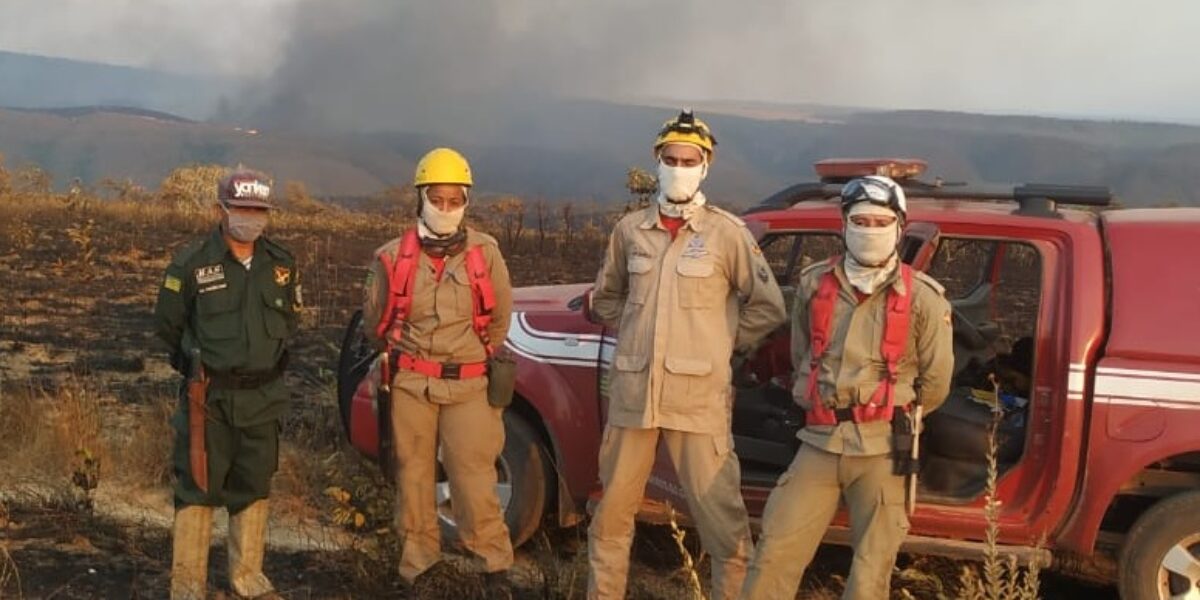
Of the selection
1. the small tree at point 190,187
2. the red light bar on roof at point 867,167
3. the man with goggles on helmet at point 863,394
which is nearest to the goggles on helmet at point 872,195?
the man with goggles on helmet at point 863,394

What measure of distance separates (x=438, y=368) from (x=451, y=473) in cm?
45

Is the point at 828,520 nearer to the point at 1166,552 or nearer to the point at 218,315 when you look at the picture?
the point at 1166,552

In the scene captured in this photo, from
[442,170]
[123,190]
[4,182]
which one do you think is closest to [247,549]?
[442,170]

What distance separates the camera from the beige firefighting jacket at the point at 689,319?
4.14 m

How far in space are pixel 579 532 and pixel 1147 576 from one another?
100 inches

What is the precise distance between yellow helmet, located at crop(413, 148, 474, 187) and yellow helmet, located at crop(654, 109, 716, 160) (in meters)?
0.80

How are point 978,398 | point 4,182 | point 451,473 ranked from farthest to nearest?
point 4,182 < point 978,398 < point 451,473

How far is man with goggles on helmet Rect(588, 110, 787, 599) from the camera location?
4.14 metres

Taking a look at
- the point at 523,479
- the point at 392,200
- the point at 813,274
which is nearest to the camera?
the point at 813,274

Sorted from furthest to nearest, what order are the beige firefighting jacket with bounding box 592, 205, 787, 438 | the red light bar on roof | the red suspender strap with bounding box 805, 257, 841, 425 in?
the red light bar on roof → the beige firefighting jacket with bounding box 592, 205, 787, 438 → the red suspender strap with bounding box 805, 257, 841, 425

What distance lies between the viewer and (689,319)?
415 cm

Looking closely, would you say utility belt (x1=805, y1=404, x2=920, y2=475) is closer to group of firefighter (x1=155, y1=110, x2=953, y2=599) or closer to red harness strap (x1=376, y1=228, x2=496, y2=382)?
group of firefighter (x1=155, y1=110, x2=953, y2=599)

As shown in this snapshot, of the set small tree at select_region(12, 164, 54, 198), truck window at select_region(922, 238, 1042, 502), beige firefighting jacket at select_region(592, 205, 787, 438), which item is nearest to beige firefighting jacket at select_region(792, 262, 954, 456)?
beige firefighting jacket at select_region(592, 205, 787, 438)

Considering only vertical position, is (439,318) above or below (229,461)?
above
